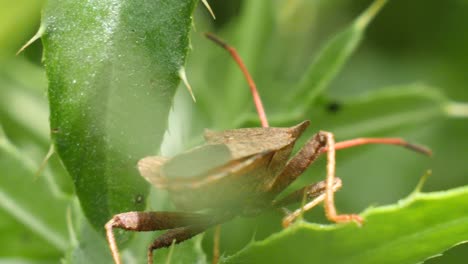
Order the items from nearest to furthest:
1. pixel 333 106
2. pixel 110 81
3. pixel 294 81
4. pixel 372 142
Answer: pixel 110 81 < pixel 372 142 < pixel 333 106 < pixel 294 81

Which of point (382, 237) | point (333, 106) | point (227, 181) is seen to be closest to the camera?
point (382, 237)

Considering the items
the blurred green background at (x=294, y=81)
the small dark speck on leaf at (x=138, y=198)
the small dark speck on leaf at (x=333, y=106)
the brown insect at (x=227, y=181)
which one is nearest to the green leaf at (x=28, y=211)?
the blurred green background at (x=294, y=81)

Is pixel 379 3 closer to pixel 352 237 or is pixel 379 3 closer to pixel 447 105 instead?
pixel 447 105

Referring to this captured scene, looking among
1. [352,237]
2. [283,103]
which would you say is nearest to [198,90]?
[283,103]

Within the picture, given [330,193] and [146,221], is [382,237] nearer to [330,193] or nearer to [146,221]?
[330,193]

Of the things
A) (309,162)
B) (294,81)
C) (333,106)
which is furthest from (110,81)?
(294,81)

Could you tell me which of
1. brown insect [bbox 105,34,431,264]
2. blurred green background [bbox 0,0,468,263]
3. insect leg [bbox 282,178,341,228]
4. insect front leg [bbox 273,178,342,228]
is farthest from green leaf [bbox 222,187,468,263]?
blurred green background [bbox 0,0,468,263]
